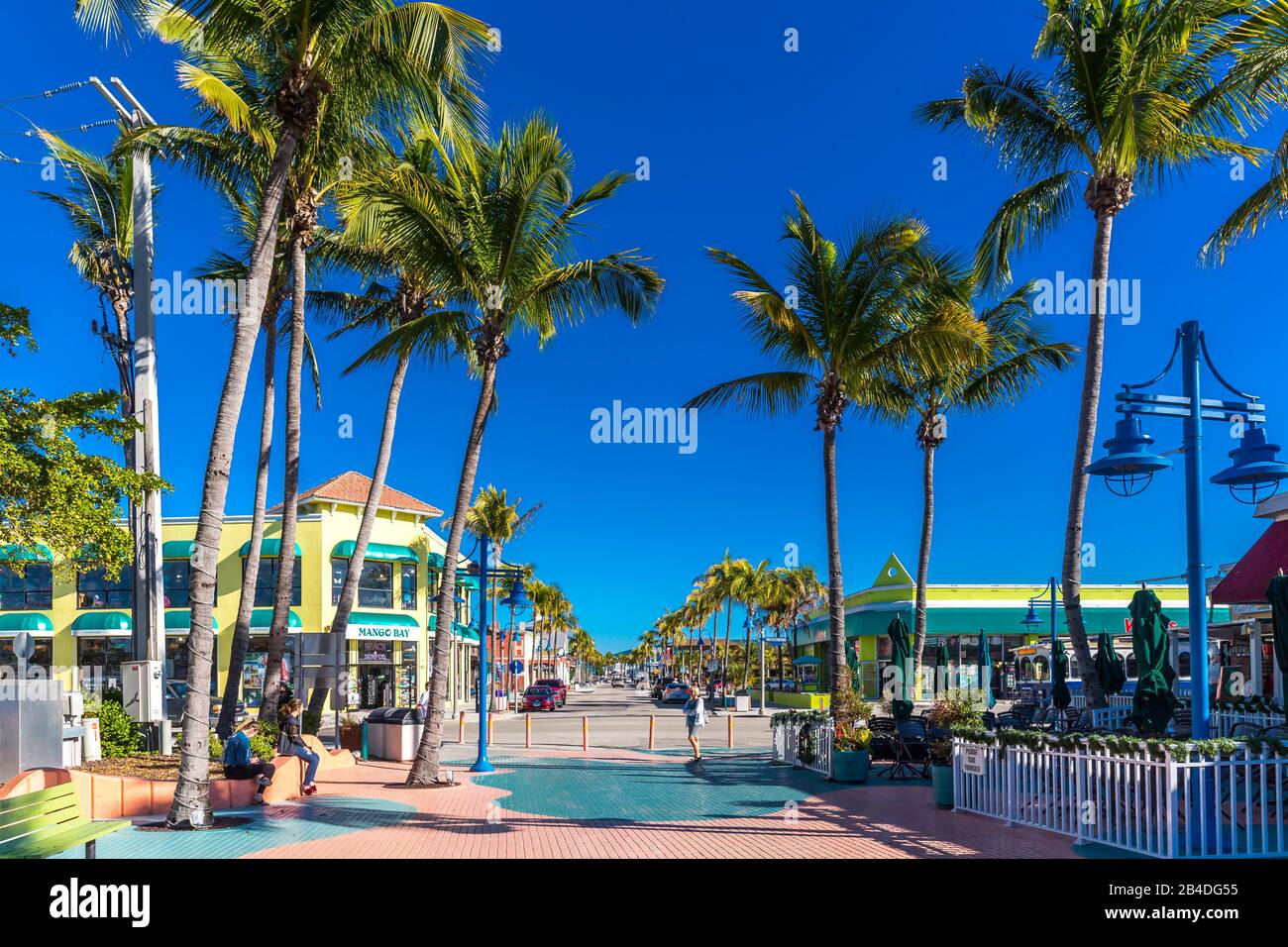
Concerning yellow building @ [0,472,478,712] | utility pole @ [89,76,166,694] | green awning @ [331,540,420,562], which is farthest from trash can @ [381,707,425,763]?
green awning @ [331,540,420,562]

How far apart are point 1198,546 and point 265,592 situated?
1405 inches

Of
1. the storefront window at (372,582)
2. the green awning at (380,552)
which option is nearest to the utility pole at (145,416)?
the green awning at (380,552)

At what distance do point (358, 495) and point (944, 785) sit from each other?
3331 centimetres

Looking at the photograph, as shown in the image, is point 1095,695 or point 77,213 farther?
point 77,213

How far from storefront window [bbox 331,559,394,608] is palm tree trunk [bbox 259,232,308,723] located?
21.0 meters

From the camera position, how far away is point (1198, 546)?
34.4 ft

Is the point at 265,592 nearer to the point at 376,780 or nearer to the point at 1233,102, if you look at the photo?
the point at 376,780

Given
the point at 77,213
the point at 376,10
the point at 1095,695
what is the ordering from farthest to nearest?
the point at 77,213 < the point at 1095,695 < the point at 376,10

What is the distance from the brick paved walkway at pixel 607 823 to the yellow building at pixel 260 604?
22.7 meters

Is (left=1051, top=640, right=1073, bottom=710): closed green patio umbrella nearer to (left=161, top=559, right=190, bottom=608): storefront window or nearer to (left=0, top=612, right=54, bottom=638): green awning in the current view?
(left=161, top=559, right=190, bottom=608): storefront window

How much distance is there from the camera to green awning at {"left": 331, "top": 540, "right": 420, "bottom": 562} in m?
39.6
